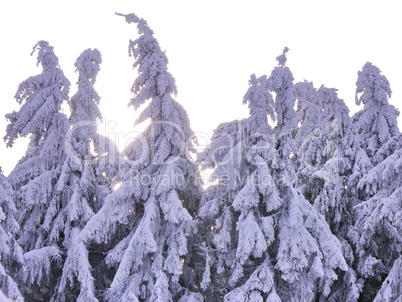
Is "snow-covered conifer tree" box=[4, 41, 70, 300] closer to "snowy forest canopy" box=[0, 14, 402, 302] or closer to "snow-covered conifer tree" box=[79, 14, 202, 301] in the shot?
"snowy forest canopy" box=[0, 14, 402, 302]

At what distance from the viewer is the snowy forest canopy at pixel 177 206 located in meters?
14.1

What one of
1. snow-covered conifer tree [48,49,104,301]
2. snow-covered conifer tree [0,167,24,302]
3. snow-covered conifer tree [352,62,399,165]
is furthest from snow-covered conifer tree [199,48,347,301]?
snow-covered conifer tree [352,62,399,165]

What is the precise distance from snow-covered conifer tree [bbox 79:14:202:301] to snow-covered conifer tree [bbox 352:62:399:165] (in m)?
10.6

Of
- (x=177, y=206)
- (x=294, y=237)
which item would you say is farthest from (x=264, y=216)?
(x=177, y=206)

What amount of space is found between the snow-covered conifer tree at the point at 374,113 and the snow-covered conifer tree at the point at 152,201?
10616 mm

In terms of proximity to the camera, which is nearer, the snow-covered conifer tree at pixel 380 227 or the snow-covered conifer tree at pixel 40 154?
the snow-covered conifer tree at pixel 380 227

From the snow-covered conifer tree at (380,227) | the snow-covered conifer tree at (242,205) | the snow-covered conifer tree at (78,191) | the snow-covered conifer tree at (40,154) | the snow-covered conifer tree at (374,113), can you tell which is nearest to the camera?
the snow-covered conifer tree at (242,205)

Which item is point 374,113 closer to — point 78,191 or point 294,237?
point 294,237

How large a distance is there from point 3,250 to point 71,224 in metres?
5.07

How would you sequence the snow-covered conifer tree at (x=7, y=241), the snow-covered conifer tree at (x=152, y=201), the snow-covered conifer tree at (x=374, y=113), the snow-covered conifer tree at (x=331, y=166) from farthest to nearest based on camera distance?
the snow-covered conifer tree at (x=374, y=113) < the snow-covered conifer tree at (x=331, y=166) < the snow-covered conifer tree at (x=152, y=201) < the snow-covered conifer tree at (x=7, y=241)

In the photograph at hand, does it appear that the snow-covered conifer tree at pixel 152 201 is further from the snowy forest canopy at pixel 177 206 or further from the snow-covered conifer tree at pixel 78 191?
the snow-covered conifer tree at pixel 78 191

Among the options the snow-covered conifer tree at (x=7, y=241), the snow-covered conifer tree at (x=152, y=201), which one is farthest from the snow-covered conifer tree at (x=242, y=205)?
the snow-covered conifer tree at (x=7, y=241)

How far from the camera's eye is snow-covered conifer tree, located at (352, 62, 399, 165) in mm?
21641

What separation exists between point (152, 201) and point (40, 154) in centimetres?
604
